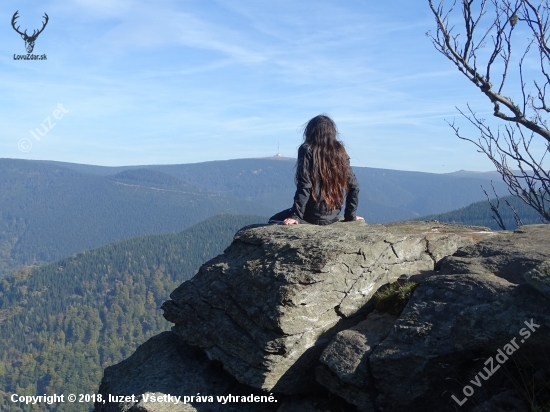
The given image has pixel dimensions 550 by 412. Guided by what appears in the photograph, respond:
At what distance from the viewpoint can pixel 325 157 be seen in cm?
986

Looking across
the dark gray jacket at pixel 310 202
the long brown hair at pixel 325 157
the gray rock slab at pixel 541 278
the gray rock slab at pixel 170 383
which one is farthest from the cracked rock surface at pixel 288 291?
the gray rock slab at pixel 541 278

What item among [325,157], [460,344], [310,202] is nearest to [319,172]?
[325,157]

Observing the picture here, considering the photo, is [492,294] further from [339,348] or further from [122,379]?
[122,379]

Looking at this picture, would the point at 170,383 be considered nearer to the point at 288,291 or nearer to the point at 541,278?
the point at 288,291

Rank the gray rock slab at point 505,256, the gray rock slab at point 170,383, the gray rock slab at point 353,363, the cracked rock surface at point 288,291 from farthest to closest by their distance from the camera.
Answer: the gray rock slab at point 170,383 → the cracked rock surface at point 288,291 → the gray rock slab at point 505,256 → the gray rock slab at point 353,363

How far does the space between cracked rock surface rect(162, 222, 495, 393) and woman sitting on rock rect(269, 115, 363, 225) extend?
0.73 meters

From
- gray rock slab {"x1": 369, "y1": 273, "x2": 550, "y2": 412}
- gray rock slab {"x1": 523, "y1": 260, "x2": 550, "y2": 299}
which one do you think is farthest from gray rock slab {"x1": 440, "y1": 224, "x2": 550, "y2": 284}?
gray rock slab {"x1": 523, "y1": 260, "x2": 550, "y2": 299}

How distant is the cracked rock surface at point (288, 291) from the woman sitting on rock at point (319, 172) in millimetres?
734

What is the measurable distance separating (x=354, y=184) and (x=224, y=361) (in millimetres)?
4381

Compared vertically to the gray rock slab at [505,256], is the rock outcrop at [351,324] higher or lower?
lower

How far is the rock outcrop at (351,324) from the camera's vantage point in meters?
6.52

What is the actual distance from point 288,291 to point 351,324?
1261mm

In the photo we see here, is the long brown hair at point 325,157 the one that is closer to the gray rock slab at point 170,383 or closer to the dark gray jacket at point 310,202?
the dark gray jacket at point 310,202

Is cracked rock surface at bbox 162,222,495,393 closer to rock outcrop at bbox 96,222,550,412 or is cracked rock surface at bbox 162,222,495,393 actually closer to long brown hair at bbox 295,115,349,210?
rock outcrop at bbox 96,222,550,412
